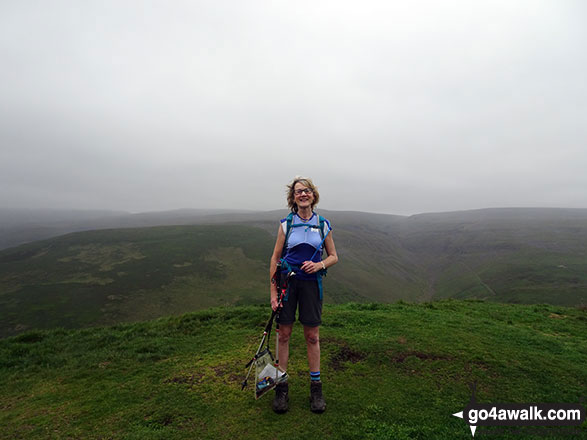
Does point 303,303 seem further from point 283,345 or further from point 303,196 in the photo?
point 303,196

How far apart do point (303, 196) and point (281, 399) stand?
3.29 metres

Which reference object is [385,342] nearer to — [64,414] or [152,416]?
[152,416]

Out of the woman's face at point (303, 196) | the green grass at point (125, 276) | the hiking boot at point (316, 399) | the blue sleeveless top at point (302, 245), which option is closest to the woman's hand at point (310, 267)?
the blue sleeveless top at point (302, 245)

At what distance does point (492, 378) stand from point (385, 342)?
2252 mm

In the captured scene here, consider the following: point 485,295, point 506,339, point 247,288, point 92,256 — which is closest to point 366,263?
point 485,295

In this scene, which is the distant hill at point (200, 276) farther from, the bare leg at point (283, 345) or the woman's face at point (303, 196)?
the woman's face at point (303, 196)

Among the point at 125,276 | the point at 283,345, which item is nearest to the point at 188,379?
the point at 283,345

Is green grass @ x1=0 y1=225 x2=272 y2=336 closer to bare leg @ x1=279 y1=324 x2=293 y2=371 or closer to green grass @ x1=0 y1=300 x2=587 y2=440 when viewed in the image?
green grass @ x1=0 y1=300 x2=587 y2=440

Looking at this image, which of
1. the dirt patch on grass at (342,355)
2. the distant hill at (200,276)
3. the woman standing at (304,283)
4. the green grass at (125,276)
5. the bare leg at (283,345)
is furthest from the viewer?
the distant hill at (200,276)

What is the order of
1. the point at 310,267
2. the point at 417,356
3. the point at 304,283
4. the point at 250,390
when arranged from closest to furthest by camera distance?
the point at 310,267
the point at 304,283
the point at 250,390
the point at 417,356

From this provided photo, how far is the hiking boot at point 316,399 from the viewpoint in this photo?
14.3 ft

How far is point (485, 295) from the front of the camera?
10719 cm

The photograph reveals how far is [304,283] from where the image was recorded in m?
4.55

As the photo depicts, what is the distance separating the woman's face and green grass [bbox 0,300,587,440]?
3296 mm
